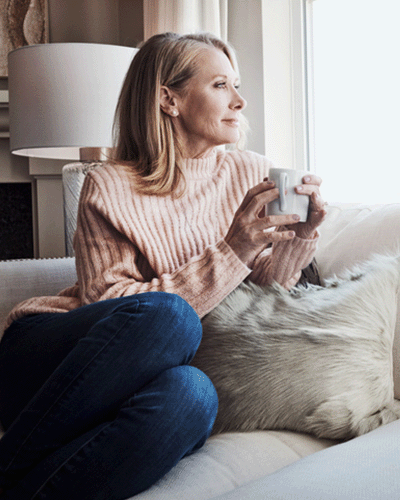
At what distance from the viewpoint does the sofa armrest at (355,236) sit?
3.58ft

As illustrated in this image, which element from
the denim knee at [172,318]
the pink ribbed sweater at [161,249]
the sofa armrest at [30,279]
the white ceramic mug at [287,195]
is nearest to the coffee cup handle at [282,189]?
the white ceramic mug at [287,195]

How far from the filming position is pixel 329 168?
6.10ft

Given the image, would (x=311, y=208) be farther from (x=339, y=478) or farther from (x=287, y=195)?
(x=339, y=478)

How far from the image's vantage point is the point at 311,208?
1060 mm

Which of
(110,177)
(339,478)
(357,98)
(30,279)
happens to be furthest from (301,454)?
(357,98)

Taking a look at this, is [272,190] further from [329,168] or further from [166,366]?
[329,168]

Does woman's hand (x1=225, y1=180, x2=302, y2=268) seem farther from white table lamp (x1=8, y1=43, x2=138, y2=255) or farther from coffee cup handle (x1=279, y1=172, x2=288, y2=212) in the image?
white table lamp (x1=8, y1=43, x2=138, y2=255)

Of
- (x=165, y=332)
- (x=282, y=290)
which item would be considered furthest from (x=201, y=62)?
(x=165, y=332)

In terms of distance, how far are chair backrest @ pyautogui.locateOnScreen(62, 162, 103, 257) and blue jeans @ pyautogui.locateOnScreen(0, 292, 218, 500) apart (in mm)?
962

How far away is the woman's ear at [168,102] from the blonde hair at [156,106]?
0.04 ft

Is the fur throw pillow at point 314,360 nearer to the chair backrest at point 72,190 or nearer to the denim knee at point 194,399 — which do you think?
the denim knee at point 194,399

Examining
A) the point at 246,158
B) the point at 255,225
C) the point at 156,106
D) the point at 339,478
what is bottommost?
the point at 339,478

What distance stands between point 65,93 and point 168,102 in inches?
24.3

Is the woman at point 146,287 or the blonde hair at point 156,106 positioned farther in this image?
the blonde hair at point 156,106
